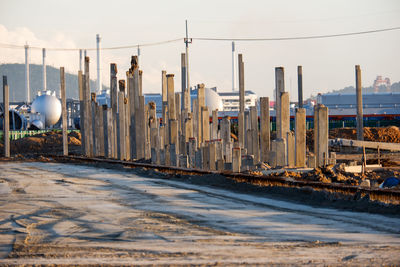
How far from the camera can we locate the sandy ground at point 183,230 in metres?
6.62

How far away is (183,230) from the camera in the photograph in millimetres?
8219

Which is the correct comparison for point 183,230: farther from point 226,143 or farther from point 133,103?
point 133,103

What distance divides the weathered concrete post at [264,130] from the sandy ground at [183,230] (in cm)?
553

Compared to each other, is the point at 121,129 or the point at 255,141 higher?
the point at 121,129

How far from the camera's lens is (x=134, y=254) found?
6762 mm

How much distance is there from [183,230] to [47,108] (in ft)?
171

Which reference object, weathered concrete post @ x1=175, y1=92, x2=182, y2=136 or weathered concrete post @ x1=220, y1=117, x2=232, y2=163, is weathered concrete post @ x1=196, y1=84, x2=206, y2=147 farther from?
weathered concrete post @ x1=220, y1=117, x2=232, y2=163

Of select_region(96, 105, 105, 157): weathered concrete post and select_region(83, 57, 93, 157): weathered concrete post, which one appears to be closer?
select_region(96, 105, 105, 157): weathered concrete post

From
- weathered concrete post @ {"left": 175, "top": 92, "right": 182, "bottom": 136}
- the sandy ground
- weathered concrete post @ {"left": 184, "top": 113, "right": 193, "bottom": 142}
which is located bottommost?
the sandy ground

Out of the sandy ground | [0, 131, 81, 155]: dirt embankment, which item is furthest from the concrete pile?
[0, 131, 81, 155]: dirt embankment

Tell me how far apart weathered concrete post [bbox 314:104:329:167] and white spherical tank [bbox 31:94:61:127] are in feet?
146

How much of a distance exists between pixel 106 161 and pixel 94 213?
452 inches

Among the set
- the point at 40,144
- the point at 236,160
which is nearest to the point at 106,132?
the point at 236,160

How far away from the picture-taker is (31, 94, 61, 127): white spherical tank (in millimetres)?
58375
